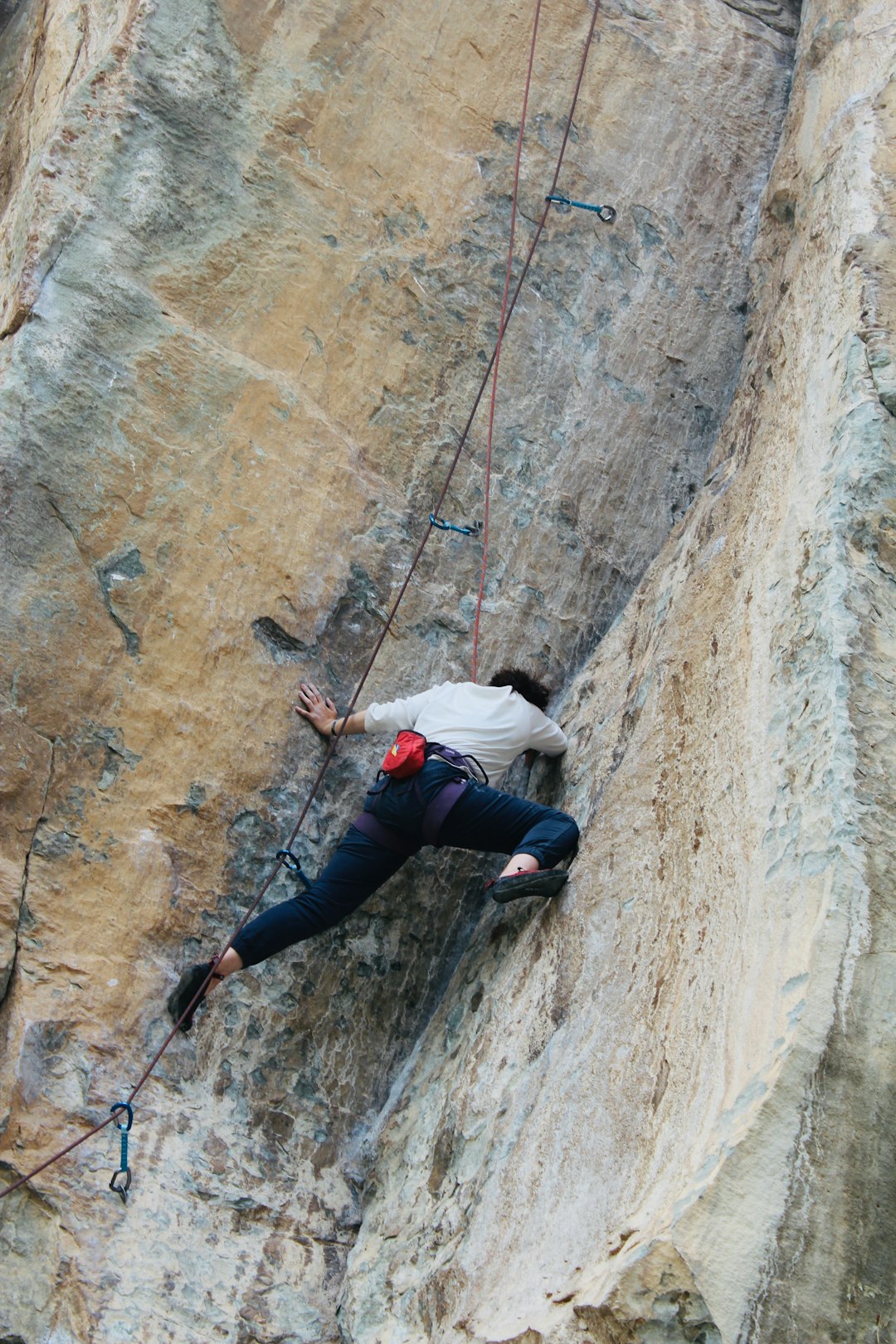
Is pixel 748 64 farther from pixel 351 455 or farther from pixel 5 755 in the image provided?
pixel 5 755

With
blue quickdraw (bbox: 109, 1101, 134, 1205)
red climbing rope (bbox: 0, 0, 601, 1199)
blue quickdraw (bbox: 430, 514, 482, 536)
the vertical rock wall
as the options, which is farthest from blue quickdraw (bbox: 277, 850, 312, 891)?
blue quickdraw (bbox: 430, 514, 482, 536)

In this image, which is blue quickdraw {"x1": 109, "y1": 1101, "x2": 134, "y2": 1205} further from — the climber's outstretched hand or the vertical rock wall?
the climber's outstretched hand

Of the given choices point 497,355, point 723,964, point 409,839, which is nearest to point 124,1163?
point 409,839

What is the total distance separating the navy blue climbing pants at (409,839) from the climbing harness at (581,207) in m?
2.65

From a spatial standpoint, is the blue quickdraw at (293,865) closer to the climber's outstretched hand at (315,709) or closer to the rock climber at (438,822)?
the rock climber at (438,822)

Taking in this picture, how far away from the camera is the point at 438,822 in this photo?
4195 mm

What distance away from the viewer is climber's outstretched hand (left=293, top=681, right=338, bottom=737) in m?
4.66

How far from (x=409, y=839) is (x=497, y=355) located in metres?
2.09

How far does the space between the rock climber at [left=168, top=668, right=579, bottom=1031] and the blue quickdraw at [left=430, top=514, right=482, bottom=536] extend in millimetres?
787

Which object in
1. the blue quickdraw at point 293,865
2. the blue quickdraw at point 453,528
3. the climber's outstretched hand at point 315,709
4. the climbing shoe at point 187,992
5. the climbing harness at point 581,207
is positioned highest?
the climbing harness at point 581,207

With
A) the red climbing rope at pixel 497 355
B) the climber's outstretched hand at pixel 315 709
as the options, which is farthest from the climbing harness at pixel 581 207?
the climber's outstretched hand at pixel 315 709

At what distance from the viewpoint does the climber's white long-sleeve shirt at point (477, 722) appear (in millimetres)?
4391

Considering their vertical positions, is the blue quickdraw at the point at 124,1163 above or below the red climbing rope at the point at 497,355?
below

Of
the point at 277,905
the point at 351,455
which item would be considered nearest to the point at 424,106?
the point at 351,455
